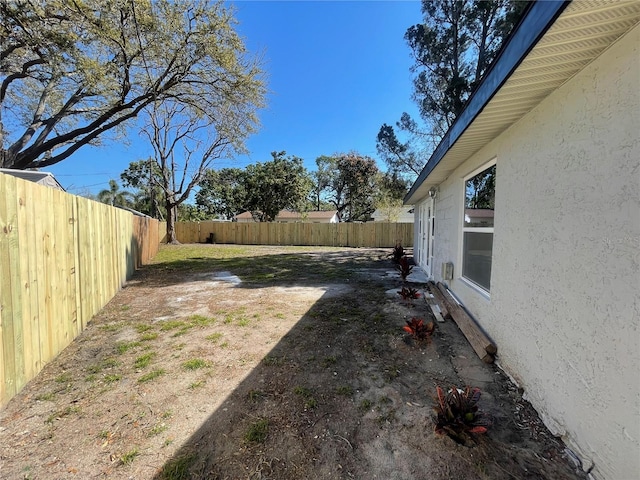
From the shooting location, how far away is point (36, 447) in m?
1.87

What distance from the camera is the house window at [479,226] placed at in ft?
11.7

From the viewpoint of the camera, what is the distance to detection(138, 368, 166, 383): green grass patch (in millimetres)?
2666

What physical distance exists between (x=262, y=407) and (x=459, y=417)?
1424mm

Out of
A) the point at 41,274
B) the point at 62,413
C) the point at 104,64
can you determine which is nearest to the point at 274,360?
the point at 62,413

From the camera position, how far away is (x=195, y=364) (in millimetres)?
2959

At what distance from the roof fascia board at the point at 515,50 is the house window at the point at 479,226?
1.10 metres

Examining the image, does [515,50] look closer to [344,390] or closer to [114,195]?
[344,390]

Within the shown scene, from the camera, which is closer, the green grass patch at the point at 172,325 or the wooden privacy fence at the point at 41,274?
the wooden privacy fence at the point at 41,274

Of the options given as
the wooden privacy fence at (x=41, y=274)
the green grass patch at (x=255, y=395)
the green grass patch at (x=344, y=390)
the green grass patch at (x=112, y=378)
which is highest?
the wooden privacy fence at (x=41, y=274)

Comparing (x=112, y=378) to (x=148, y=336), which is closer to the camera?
(x=112, y=378)

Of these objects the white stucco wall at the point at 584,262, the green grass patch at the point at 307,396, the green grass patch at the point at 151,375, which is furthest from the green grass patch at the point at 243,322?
the white stucco wall at the point at 584,262

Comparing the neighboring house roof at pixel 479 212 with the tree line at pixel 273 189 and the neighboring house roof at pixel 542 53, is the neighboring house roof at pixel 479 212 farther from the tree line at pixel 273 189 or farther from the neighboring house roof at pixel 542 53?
the tree line at pixel 273 189

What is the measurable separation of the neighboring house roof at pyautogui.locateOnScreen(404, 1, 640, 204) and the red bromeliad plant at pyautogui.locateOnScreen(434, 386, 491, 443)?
2169 millimetres

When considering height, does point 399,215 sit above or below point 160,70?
below
